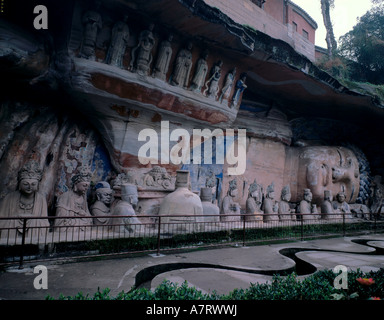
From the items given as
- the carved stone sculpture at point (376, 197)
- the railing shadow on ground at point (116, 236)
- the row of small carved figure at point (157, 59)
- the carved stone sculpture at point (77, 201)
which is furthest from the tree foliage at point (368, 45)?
the carved stone sculpture at point (77, 201)

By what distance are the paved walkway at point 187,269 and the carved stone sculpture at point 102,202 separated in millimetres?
2239

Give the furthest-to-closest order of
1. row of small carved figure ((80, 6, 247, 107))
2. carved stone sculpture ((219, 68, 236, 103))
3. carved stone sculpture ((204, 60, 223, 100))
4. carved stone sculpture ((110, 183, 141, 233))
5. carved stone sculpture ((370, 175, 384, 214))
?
carved stone sculpture ((370, 175, 384, 214)), carved stone sculpture ((219, 68, 236, 103)), carved stone sculpture ((204, 60, 223, 100)), row of small carved figure ((80, 6, 247, 107)), carved stone sculpture ((110, 183, 141, 233))

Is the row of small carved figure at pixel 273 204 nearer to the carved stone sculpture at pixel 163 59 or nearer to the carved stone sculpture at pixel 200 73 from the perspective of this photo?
the carved stone sculpture at pixel 200 73

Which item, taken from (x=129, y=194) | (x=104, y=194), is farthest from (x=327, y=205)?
(x=104, y=194)

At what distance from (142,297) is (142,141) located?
21.3ft

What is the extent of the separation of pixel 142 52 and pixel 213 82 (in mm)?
2746

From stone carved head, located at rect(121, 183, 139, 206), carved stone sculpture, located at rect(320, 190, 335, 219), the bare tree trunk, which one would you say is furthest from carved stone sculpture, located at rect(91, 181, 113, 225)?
the bare tree trunk

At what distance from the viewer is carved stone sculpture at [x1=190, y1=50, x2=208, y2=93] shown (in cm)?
916

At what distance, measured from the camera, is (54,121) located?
8070 mm

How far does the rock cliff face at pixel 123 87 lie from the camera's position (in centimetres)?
698

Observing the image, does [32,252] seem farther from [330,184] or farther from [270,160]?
[330,184]

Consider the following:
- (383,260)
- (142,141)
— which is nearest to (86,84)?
(142,141)

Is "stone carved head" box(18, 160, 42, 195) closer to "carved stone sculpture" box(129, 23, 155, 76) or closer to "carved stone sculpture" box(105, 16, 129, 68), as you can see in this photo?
"carved stone sculpture" box(105, 16, 129, 68)

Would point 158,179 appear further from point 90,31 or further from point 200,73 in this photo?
point 90,31
